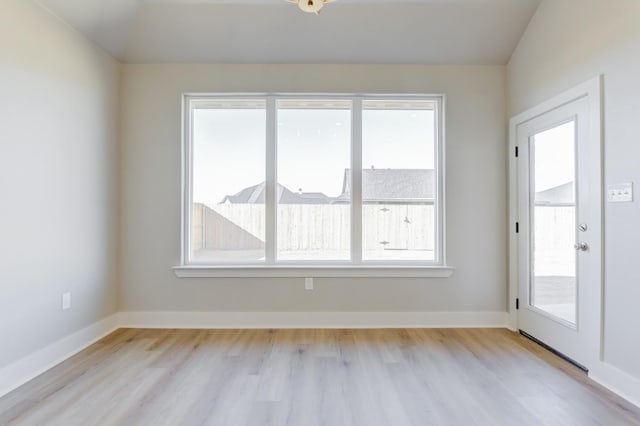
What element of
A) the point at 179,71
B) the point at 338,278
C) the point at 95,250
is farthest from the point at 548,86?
the point at 95,250

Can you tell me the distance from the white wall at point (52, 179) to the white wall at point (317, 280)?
0.70 feet

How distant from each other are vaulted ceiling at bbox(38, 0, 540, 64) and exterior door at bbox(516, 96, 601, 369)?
39.1 inches

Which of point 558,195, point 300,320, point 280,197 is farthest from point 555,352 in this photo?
point 280,197

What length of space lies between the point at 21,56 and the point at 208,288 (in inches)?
91.8

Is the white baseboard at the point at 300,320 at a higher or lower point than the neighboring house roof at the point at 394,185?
lower

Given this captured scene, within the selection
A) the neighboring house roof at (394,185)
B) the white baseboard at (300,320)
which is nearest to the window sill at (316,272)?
the white baseboard at (300,320)

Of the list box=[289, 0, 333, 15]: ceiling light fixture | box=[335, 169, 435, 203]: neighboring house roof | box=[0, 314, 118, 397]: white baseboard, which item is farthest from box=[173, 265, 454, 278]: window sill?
box=[289, 0, 333, 15]: ceiling light fixture

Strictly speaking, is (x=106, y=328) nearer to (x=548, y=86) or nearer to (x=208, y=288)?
(x=208, y=288)

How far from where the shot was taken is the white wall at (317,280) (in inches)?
135

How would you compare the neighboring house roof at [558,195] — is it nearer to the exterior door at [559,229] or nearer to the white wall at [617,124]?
the exterior door at [559,229]

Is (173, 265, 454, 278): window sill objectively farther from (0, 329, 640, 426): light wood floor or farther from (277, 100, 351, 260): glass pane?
(0, 329, 640, 426): light wood floor

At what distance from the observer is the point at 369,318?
3416mm

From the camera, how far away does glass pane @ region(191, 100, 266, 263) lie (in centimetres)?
354

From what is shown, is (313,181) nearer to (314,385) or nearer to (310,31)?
(310,31)
